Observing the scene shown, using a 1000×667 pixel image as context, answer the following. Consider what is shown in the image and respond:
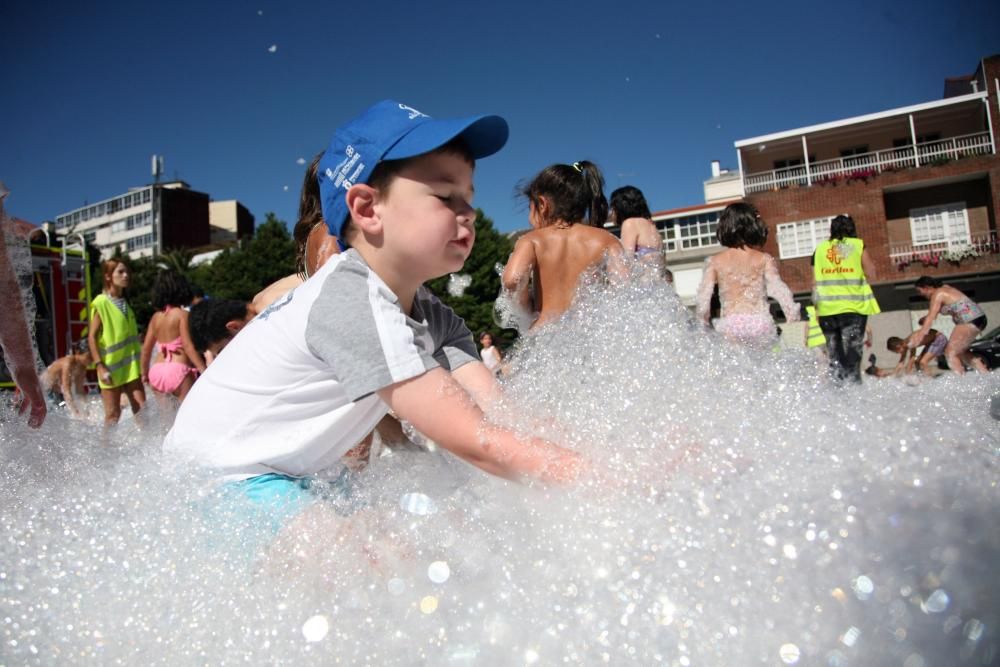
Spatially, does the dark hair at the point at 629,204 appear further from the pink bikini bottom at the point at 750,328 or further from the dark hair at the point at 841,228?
the dark hair at the point at 841,228

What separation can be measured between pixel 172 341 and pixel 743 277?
4.70 metres

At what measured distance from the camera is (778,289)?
4.63 m

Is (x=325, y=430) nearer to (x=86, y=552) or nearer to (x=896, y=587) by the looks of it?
(x=86, y=552)

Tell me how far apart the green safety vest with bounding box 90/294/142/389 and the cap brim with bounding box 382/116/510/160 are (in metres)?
5.82

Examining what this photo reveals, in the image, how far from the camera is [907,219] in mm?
24609

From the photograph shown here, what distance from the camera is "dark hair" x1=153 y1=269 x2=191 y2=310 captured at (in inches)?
235

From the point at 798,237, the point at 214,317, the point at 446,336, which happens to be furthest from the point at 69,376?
the point at 798,237

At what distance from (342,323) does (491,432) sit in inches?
12.5

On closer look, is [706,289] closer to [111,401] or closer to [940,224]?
[111,401]

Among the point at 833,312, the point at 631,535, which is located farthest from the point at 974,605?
the point at 833,312

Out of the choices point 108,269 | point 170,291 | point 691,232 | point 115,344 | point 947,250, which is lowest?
point 115,344

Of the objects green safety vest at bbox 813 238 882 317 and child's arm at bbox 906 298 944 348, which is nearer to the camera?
green safety vest at bbox 813 238 882 317

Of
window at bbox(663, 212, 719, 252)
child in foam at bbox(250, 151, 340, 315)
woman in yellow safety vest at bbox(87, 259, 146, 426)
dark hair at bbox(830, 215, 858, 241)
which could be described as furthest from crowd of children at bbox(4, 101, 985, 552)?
window at bbox(663, 212, 719, 252)

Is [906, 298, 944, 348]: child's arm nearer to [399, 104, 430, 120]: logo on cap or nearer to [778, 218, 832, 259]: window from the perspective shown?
[399, 104, 430, 120]: logo on cap
